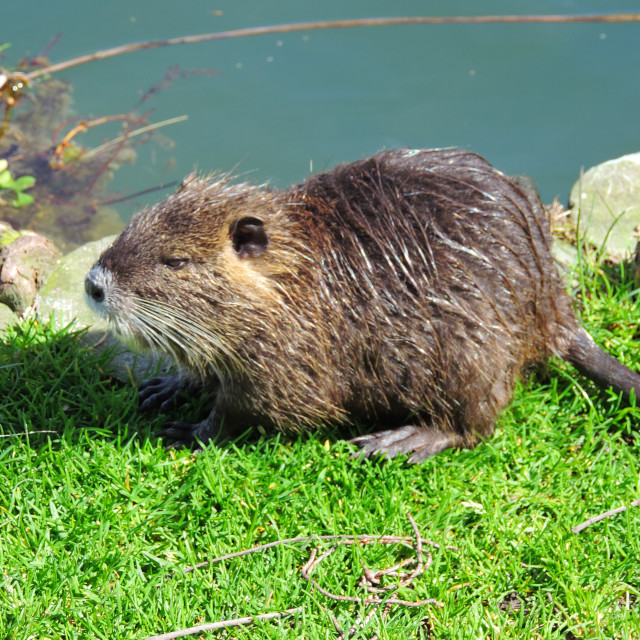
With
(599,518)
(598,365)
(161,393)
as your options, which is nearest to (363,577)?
(599,518)

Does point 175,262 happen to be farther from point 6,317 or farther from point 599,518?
point 599,518

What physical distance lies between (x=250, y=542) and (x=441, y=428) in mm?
771

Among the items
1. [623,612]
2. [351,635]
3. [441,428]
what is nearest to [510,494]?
[441,428]

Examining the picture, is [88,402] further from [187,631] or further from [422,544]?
[422,544]

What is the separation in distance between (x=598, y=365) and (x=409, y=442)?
29.5 inches

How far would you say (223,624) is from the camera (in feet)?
7.23

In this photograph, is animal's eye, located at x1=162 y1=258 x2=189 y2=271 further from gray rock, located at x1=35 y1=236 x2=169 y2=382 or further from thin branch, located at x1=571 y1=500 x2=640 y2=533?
thin branch, located at x1=571 y1=500 x2=640 y2=533

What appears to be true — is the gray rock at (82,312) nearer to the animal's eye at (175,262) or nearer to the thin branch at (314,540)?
the animal's eye at (175,262)

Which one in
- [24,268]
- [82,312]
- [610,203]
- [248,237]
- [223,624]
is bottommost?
[223,624]

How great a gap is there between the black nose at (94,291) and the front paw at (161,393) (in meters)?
0.57

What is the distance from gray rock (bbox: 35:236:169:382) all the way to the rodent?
0.48 m

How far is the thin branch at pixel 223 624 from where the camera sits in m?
2.17

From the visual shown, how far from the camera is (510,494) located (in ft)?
8.82

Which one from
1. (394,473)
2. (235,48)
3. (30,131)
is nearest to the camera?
(394,473)
